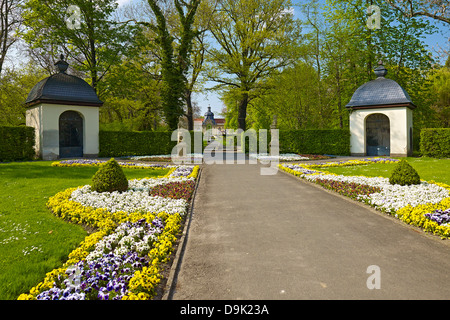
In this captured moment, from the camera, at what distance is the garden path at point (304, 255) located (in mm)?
3533

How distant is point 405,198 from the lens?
24.9 feet

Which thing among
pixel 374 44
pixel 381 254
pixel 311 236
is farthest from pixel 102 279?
pixel 374 44

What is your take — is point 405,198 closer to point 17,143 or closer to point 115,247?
point 115,247

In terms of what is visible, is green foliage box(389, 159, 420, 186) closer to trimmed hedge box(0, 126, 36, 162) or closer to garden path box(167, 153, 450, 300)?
garden path box(167, 153, 450, 300)

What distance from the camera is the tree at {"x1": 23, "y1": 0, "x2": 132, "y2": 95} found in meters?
23.2

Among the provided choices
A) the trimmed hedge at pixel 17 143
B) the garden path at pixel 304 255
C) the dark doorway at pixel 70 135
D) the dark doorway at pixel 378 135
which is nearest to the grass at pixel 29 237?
the garden path at pixel 304 255

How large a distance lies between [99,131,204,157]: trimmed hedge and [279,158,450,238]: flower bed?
17126mm

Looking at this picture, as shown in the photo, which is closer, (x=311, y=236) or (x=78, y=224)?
(x=311, y=236)

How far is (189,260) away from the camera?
4.52 m

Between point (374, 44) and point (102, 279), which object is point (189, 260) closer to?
point (102, 279)

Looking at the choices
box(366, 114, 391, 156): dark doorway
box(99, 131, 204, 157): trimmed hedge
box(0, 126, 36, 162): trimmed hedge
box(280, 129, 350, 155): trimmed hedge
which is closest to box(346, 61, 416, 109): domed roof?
box(366, 114, 391, 156): dark doorway

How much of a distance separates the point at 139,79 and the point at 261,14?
14.7 m

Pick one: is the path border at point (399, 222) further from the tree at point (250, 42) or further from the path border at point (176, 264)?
the tree at point (250, 42)
